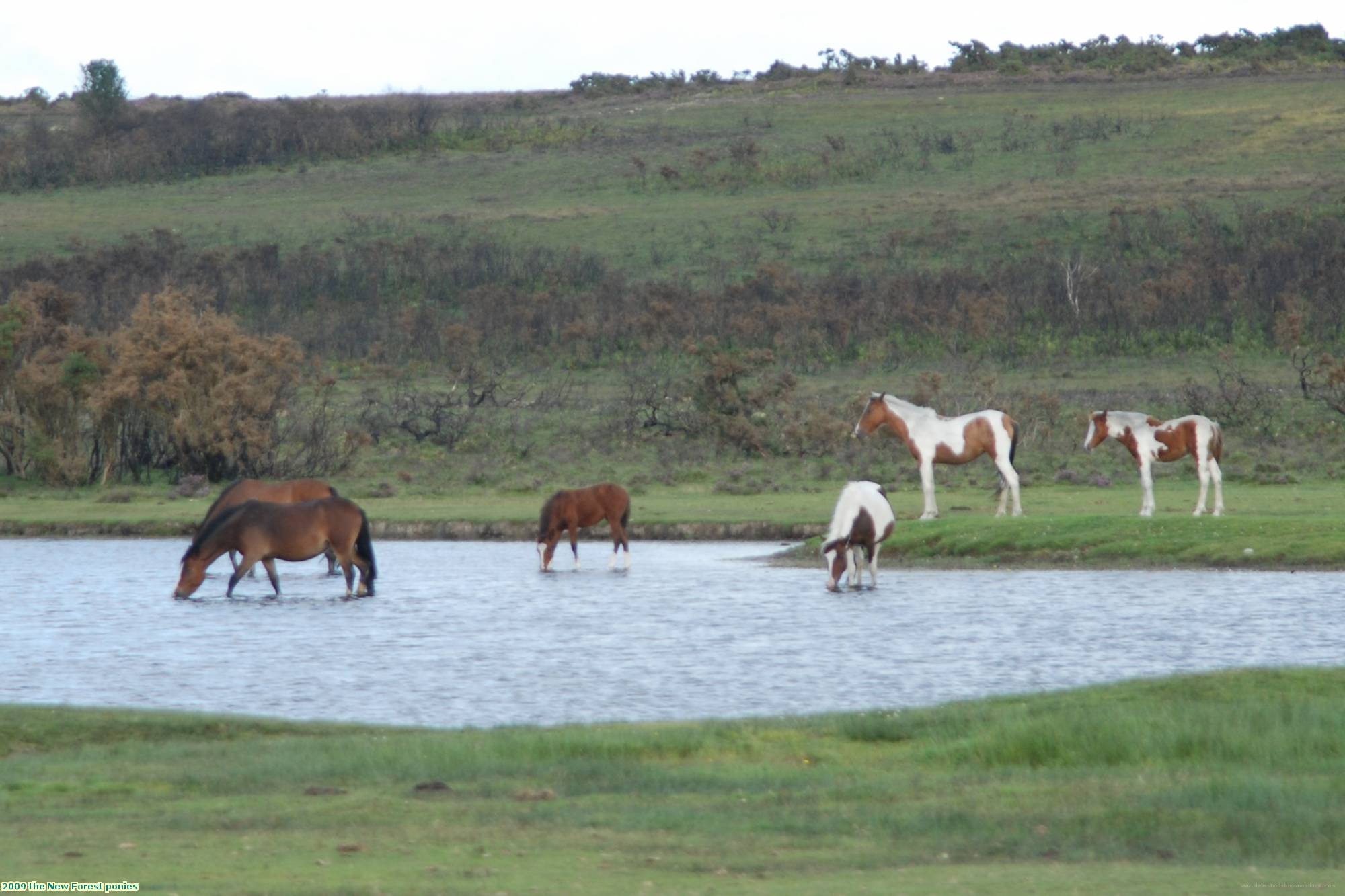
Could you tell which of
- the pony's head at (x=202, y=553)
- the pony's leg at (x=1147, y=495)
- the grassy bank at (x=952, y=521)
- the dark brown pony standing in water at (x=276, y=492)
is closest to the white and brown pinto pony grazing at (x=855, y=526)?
the grassy bank at (x=952, y=521)

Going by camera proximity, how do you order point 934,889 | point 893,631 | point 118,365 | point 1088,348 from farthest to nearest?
point 1088,348, point 118,365, point 893,631, point 934,889

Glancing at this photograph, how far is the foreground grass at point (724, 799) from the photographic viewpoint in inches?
287

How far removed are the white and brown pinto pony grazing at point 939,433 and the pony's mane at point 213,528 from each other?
356 inches

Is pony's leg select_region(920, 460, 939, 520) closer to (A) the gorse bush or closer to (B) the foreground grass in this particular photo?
(B) the foreground grass

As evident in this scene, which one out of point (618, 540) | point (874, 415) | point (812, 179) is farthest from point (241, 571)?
point (812, 179)

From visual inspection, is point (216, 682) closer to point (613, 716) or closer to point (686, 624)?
point (613, 716)

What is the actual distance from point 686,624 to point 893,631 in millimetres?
2171

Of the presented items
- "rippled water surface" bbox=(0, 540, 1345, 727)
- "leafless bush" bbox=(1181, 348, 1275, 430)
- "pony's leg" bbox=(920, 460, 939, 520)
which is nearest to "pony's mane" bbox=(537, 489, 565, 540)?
"rippled water surface" bbox=(0, 540, 1345, 727)

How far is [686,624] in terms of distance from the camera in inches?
703

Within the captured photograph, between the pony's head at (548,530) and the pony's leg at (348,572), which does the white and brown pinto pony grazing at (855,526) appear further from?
the pony's leg at (348,572)

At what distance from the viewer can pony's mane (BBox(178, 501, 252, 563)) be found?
2084 centimetres

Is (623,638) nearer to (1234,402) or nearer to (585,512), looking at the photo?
(585,512)

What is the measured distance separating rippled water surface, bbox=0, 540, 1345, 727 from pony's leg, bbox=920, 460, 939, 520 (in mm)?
2416

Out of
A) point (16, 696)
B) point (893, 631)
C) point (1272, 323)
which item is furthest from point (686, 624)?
point (1272, 323)
